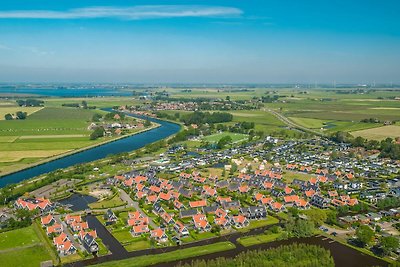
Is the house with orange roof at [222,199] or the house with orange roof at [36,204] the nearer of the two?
the house with orange roof at [36,204]

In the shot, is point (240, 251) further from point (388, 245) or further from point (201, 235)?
point (388, 245)

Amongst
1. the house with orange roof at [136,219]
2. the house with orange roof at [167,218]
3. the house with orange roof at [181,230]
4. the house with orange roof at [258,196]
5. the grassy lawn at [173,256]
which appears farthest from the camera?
the house with orange roof at [258,196]

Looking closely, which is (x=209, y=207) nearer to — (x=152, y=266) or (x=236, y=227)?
(x=236, y=227)

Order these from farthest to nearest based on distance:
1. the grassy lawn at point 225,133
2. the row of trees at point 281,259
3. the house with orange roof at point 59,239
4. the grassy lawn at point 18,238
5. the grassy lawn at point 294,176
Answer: the grassy lawn at point 225,133 → the grassy lawn at point 294,176 → the grassy lawn at point 18,238 → the house with orange roof at point 59,239 → the row of trees at point 281,259

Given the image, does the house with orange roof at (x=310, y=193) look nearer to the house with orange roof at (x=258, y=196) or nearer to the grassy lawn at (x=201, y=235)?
the house with orange roof at (x=258, y=196)

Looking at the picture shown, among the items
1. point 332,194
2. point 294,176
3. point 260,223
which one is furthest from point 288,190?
point 260,223

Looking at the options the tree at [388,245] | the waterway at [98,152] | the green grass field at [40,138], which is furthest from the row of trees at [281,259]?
the green grass field at [40,138]

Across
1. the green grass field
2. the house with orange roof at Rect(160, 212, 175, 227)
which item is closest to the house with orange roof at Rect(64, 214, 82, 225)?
the house with orange roof at Rect(160, 212, 175, 227)
